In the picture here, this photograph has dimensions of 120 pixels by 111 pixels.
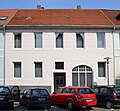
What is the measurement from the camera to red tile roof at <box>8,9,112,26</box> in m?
32.4

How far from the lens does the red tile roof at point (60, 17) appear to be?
32.4 metres

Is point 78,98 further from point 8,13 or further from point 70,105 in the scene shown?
point 8,13

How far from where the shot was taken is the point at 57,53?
3180 centimetres

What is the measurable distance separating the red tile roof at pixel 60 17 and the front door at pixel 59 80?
5.50m

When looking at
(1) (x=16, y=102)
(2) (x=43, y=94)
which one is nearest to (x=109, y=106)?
(2) (x=43, y=94)

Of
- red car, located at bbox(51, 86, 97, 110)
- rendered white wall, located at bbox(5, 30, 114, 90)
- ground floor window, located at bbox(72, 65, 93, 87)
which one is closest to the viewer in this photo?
red car, located at bbox(51, 86, 97, 110)

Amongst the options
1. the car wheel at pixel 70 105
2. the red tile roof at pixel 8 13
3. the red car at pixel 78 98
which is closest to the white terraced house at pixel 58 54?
the red tile roof at pixel 8 13

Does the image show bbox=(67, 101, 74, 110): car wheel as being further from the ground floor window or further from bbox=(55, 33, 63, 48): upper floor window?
bbox=(55, 33, 63, 48): upper floor window

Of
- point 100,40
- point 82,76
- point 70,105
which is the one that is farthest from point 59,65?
point 70,105

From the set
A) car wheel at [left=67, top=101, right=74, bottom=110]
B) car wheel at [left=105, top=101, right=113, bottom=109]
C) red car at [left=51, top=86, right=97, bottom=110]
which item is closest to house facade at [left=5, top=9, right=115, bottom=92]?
car wheel at [left=105, top=101, right=113, bottom=109]

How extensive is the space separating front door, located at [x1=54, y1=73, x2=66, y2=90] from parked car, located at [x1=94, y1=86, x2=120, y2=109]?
34.7 feet

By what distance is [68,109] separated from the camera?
19812mm

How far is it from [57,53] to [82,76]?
3.64m

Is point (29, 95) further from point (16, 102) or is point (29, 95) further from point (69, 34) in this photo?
point (69, 34)
